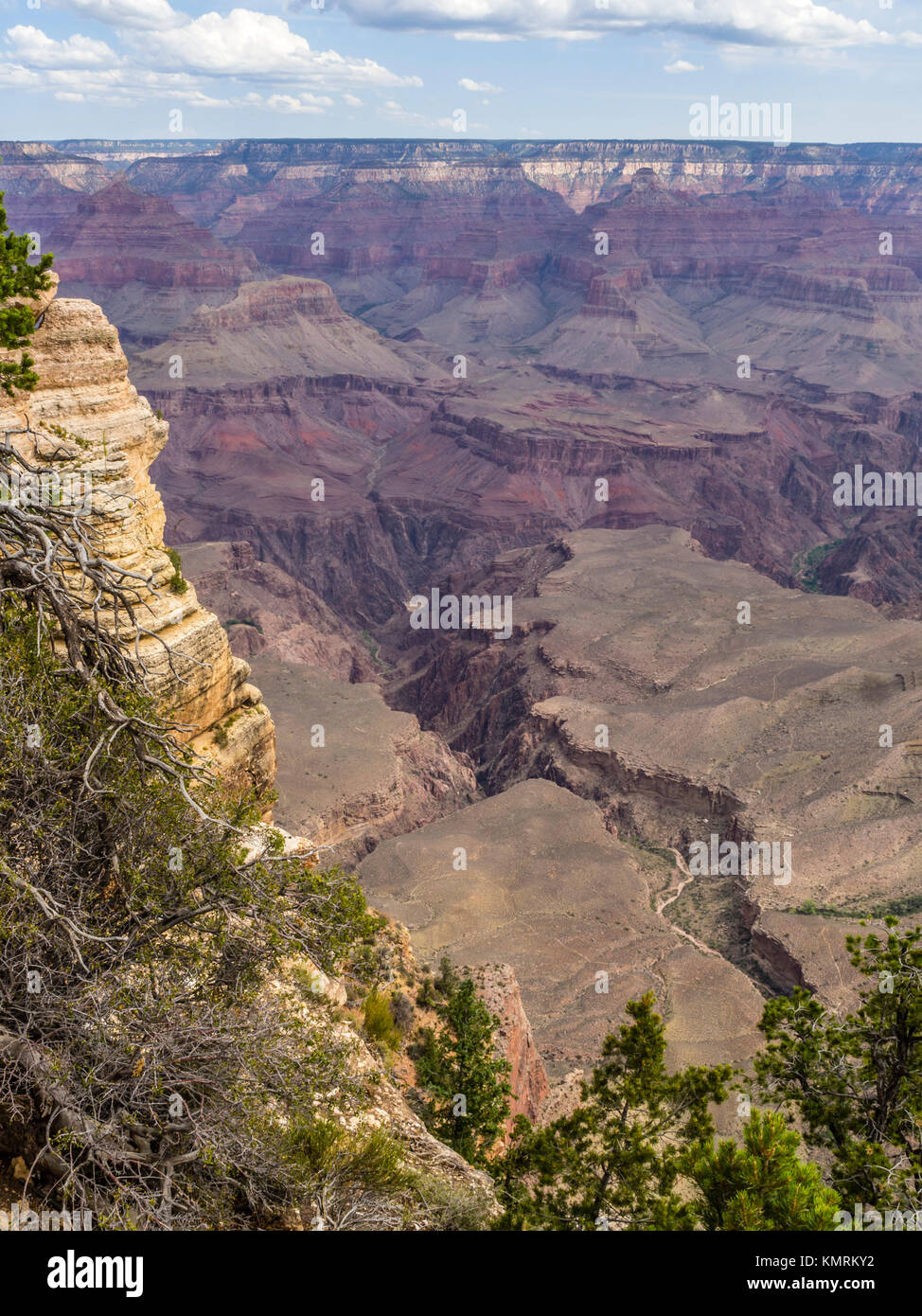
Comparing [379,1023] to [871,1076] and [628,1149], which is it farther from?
[871,1076]

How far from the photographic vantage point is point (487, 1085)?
966 inches

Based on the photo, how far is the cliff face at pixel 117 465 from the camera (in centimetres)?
1991

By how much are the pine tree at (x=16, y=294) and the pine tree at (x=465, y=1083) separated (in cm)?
1754

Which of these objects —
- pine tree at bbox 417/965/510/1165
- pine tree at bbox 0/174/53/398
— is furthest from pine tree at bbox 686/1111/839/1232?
pine tree at bbox 0/174/53/398

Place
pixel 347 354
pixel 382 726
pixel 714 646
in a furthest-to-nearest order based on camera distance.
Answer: pixel 347 354 → pixel 714 646 → pixel 382 726

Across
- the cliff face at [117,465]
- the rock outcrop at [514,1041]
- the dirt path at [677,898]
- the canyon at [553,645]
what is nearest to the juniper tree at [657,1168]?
the canyon at [553,645]

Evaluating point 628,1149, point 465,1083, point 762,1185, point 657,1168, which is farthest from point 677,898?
point 762,1185

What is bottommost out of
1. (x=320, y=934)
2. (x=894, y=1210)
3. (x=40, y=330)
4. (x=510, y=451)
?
(x=894, y=1210)

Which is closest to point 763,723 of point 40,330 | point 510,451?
point 40,330

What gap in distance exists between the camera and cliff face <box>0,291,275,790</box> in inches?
784

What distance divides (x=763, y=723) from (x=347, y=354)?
14588cm

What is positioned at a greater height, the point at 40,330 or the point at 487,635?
the point at 40,330

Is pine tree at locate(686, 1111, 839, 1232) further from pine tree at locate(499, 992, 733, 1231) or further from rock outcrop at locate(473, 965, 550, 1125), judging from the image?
rock outcrop at locate(473, 965, 550, 1125)

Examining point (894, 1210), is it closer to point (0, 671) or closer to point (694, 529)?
point (0, 671)
